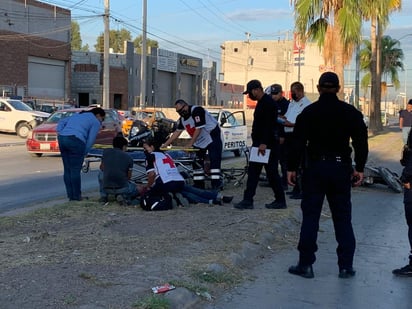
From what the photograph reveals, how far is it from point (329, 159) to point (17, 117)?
86.0 ft

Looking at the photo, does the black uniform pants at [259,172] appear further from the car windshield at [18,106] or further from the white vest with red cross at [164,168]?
the car windshield at [18,106]

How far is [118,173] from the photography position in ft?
30.5

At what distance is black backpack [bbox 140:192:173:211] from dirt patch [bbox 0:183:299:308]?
0.13 meters

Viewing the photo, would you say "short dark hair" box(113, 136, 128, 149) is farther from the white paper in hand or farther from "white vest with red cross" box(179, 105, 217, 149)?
the white paper in hand

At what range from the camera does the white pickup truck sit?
29222 mm

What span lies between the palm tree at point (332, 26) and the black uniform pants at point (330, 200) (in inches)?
594

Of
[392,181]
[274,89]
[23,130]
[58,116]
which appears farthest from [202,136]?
[23,130]

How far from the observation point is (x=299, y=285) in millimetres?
5844

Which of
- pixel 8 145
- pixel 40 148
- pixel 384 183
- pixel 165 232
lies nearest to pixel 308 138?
pixel 165 232

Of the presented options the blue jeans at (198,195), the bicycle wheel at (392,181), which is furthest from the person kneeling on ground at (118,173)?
the bicycle wheel at (392,181)

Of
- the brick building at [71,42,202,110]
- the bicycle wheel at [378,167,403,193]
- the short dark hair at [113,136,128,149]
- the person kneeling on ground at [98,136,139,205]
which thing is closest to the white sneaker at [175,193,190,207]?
the person kneeling on ground at [98,136,139,205]

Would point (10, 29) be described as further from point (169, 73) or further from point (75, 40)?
point (75, 40)

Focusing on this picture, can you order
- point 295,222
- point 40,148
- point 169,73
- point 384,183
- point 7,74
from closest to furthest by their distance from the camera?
1. point 295,222
2. point 384,183
3. point 40,148
4. point 7,74
5. point 169,73

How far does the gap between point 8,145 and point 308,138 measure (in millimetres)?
21679
